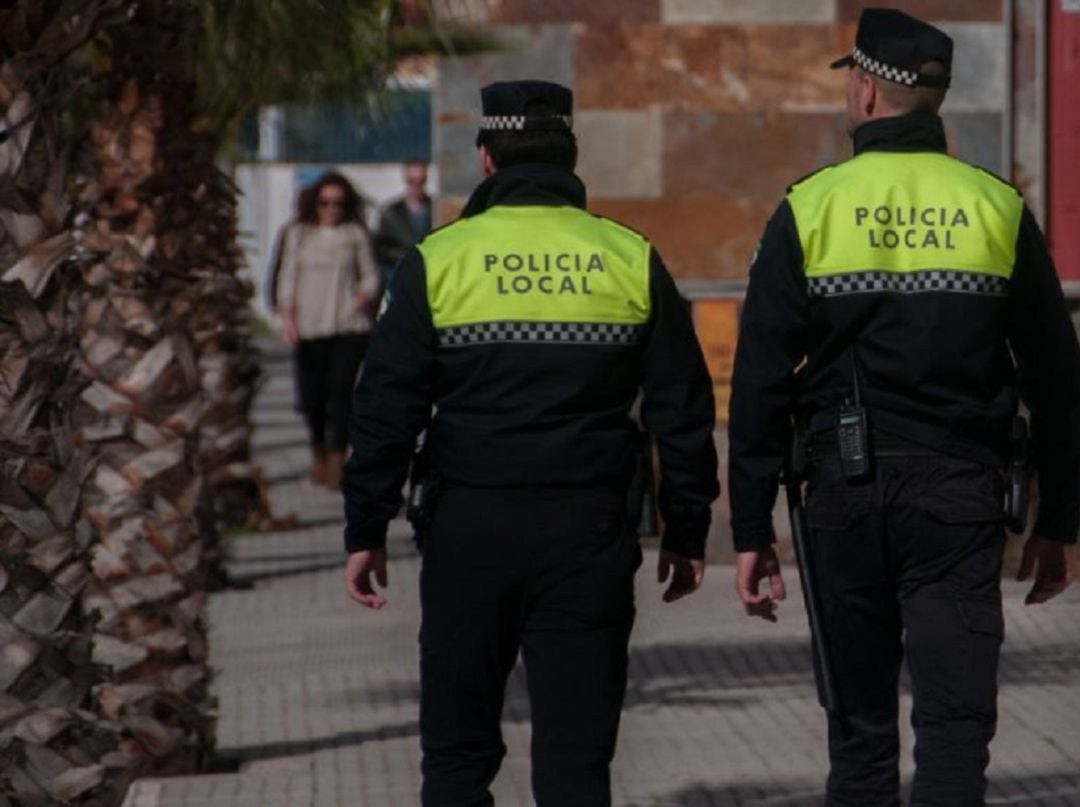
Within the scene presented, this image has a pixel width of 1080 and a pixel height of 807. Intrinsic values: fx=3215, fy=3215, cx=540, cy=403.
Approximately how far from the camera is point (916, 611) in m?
6.41

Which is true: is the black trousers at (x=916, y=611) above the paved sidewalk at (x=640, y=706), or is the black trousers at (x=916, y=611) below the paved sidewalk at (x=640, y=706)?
above

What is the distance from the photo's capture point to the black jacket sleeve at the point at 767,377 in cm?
644

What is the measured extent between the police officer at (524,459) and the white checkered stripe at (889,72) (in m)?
0.62

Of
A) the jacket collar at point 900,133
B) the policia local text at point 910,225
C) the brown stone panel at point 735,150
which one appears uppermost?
the jacket collar at point 900,133

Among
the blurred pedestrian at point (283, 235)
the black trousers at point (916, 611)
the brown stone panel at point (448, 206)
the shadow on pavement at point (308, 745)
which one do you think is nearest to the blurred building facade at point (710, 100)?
the brown stone panel at point (448, 206)

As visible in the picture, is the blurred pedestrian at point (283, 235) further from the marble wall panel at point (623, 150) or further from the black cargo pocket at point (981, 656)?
the black cargo pocket at point (981, 656)

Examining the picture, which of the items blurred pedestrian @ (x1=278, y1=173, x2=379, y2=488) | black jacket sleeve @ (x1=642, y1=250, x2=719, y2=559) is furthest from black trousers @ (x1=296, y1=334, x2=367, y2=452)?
black jacket sleeve @ (x1=642, y1=250, x2=719, y2=559)

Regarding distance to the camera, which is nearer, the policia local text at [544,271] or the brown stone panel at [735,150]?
the policia local text at [544,271]

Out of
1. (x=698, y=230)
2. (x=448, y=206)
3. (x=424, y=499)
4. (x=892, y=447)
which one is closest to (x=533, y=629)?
(x=424, y=499)

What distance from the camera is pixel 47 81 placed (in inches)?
290

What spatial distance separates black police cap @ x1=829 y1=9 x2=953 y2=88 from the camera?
655 cm

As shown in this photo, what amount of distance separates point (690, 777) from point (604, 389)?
2.79 meters

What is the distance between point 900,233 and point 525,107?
31.6 inches

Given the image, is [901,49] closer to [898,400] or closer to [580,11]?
[898,400]
